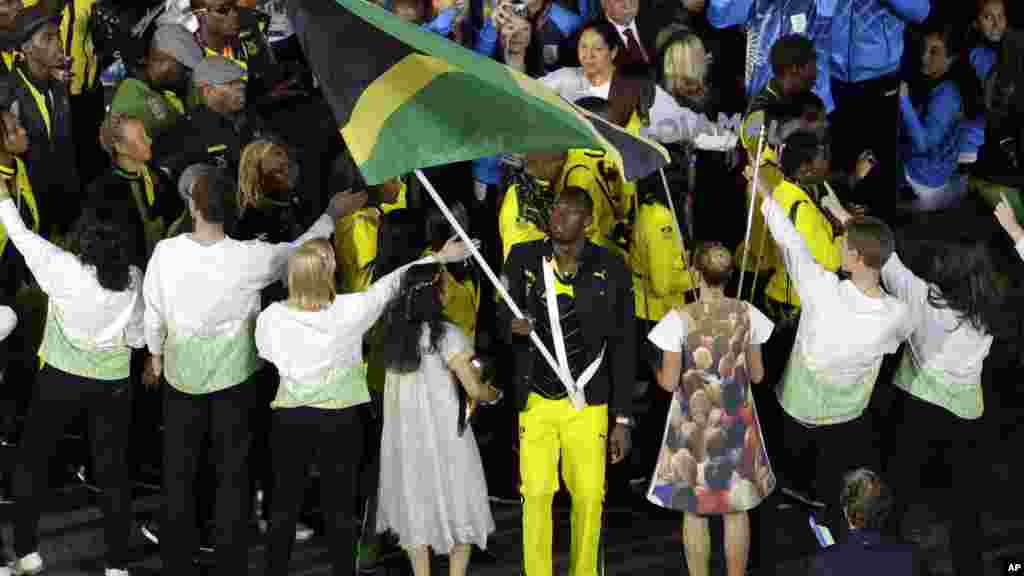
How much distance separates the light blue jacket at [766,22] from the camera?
41.3 feet

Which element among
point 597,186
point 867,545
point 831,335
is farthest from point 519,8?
point 867,545

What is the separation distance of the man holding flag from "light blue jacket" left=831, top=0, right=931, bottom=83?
3388 mm

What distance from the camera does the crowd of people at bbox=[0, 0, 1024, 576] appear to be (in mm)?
10031

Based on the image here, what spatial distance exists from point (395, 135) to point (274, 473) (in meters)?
2.00

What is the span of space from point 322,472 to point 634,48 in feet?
11.6

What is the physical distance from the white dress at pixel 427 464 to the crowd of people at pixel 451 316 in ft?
0.04

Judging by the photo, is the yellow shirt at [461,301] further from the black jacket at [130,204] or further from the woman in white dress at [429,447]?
the black jacket at [130,204]

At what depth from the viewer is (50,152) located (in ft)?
39.4

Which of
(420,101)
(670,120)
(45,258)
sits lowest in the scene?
(670,120)

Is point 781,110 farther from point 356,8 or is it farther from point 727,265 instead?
point 356,8

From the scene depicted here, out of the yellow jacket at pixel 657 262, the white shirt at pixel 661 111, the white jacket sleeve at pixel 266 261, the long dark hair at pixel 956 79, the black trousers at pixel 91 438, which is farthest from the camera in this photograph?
the long dark hair at pixel 956 79


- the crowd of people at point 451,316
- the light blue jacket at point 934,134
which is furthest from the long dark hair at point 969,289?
the light blue jacket at point 934,134

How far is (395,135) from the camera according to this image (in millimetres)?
9109

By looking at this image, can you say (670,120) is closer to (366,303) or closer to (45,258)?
(366,303)
